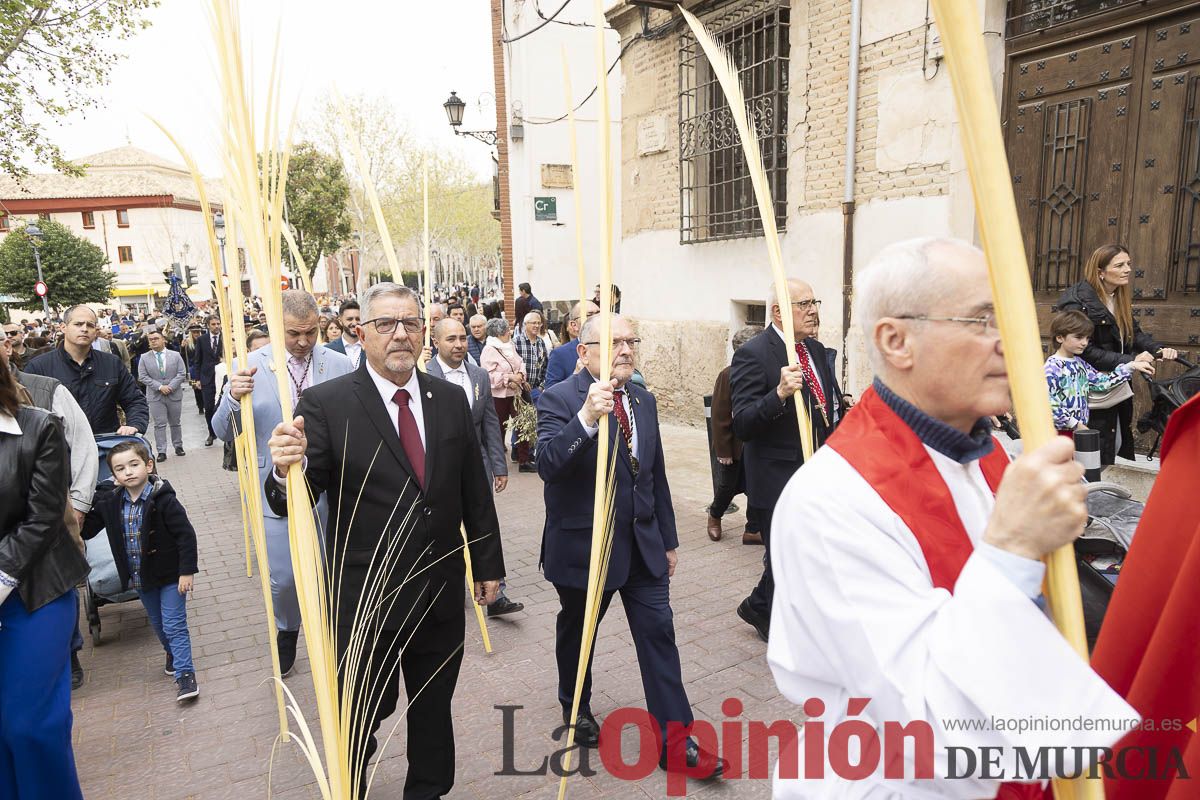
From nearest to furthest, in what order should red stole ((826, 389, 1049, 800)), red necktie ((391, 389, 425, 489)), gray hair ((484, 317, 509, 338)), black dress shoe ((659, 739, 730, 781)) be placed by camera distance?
1. red stole ((826, 389, 1049, 800))
2. red necktie ((391, 389, 425, 489))
3. black dress shoe ((659, 739, 730, 781))
4. gray hair ((484, 317, 509, 338))

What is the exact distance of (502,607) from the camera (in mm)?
5074

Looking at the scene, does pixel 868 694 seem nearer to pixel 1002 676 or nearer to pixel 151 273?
pixel 1002 676

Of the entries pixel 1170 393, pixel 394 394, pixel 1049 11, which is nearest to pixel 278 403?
pixel 394 394

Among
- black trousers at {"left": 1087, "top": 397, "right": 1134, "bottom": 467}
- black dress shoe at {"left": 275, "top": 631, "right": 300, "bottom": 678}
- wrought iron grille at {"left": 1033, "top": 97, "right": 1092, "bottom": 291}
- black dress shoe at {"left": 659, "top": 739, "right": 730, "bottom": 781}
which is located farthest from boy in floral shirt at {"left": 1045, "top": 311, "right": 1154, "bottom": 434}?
black dress shoe at {"left": 275, "top": 631, "right": 300, "bottom": 678}

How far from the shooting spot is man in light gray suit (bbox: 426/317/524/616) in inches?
209

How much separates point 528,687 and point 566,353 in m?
3.27

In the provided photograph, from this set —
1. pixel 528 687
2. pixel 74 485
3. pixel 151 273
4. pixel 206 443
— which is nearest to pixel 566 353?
pixel 528 687

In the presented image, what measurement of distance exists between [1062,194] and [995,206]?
251 inches

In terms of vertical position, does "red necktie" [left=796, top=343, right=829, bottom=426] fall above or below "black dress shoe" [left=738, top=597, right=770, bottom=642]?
above

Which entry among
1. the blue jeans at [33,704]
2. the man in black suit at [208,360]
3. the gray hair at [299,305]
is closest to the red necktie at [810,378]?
the gray hair at [299,305]

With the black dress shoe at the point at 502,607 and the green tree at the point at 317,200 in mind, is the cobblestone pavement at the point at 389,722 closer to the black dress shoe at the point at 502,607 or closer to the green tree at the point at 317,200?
the black dress shoe at the point at 502,607

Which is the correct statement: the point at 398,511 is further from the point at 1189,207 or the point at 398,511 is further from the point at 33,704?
the point at 1189,207

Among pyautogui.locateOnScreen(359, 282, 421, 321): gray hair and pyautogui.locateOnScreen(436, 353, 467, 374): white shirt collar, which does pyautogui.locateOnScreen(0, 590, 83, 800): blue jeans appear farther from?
pyautogui.locateOnScreen(436, 353, 467, 374): white shirt collar

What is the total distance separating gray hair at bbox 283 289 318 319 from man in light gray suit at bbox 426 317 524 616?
1.10 m
